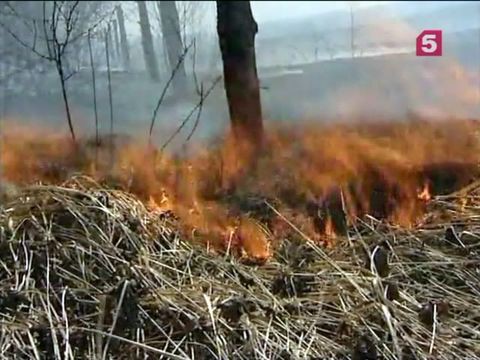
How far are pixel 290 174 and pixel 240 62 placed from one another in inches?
20.8

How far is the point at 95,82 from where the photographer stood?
2363 millimetres

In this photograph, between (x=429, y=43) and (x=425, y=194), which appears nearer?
(x=425, y=194)

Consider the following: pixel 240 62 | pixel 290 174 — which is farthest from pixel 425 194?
pixel 240 62

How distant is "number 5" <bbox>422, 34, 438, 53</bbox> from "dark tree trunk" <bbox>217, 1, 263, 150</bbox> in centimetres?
50

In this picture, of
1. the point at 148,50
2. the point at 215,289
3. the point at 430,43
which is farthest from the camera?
the point at 148,50

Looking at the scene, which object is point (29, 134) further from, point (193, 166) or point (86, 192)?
point (86, 192)

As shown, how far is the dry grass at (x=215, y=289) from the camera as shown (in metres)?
1.14

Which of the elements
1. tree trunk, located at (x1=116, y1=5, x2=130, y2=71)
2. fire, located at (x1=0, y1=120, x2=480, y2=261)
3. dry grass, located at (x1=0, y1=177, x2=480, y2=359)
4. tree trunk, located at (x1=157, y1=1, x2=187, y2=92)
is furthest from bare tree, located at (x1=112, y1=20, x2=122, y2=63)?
dry grass, located at (x1=0, y1=177, x2=480, y2=359)

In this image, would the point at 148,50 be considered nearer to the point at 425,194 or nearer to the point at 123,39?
the point at 123,39

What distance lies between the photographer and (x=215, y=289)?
131cm

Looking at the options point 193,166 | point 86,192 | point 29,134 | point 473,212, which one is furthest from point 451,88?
point 29,134

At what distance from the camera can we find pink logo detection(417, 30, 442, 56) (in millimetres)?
2016

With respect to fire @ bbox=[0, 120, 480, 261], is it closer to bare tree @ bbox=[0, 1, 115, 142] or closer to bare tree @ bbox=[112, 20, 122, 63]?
bare tree @ bbox=[0, 1, 115, 142]

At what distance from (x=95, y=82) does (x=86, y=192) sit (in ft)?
2.94
